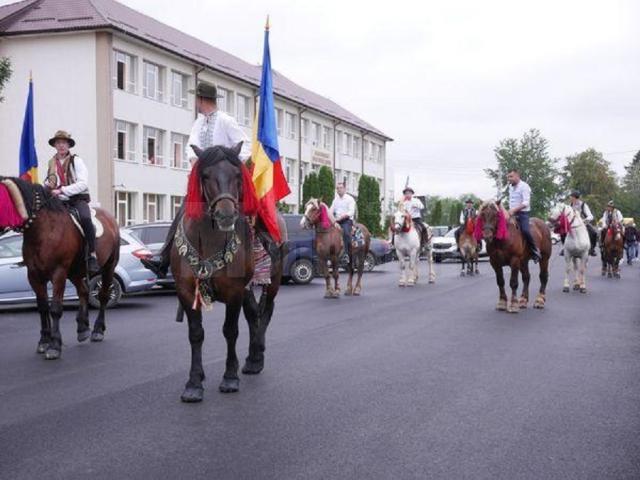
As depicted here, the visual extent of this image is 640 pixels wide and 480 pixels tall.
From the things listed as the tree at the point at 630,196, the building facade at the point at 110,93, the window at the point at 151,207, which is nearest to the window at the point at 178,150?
the building facade at the point at 110,93

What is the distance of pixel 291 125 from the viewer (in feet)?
205

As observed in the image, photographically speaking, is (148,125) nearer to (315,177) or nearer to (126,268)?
(315,177)

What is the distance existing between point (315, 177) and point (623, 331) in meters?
45.3

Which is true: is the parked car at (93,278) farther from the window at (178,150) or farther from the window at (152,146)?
the window at (178,150)

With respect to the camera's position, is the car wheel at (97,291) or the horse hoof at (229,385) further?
the car wheel at (97,291)

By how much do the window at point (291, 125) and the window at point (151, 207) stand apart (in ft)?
62.3

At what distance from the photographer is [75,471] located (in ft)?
15.0

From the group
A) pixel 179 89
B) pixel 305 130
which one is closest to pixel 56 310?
pixel 179 89

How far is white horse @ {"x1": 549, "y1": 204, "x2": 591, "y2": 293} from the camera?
58.3ft

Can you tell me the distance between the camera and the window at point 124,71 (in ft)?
132

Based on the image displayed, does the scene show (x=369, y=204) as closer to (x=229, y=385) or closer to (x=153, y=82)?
(x=153, y=82)

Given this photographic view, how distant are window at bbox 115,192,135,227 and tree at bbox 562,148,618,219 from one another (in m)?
76.3

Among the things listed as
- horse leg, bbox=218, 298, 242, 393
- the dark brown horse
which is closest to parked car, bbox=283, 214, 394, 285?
horse leg, bbox=218, 298, 242, 393

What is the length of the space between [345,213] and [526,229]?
5088mm
